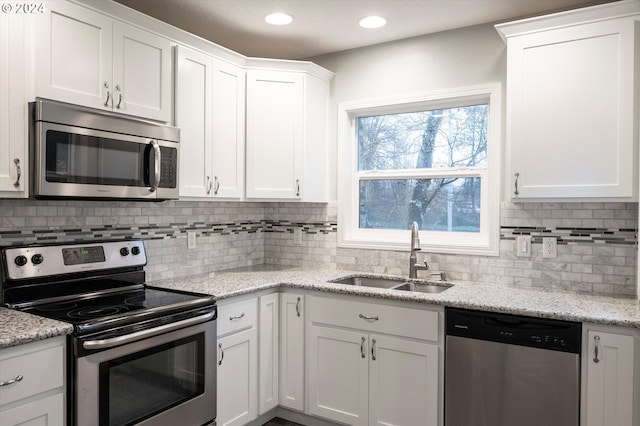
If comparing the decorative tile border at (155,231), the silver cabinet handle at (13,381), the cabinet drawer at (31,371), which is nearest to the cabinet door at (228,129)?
the decorative tile border at (155,231)

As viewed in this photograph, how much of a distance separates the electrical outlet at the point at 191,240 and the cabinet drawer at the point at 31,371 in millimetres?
1442

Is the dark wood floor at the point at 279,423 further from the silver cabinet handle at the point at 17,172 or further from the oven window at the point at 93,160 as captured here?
the silver cabinet handle at the point at 17,172

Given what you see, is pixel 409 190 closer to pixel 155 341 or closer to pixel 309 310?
pixel 309 310

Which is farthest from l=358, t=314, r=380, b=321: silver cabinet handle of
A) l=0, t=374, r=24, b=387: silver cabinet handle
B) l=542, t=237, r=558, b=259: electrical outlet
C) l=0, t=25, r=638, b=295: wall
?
l=0, t=374, r=24, b=387: silver cabinet handle

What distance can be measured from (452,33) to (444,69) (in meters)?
0.23

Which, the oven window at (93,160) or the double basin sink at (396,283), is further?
the double basin sink at (396,283)

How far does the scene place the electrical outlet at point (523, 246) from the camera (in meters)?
2.83

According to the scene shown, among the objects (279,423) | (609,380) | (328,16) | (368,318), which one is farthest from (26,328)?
(609,380)

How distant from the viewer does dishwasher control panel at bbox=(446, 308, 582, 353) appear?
2.14m

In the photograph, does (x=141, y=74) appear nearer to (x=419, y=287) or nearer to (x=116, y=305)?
(x=116, y=305)

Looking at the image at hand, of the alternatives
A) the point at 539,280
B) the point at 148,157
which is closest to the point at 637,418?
the point at 539,280

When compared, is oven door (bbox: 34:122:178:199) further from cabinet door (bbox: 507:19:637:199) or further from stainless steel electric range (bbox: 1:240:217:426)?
cabinet door (bbox: 507:19:637:199)

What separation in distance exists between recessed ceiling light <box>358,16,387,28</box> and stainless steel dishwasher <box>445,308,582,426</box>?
68.7 inches

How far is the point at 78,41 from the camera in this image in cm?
217
